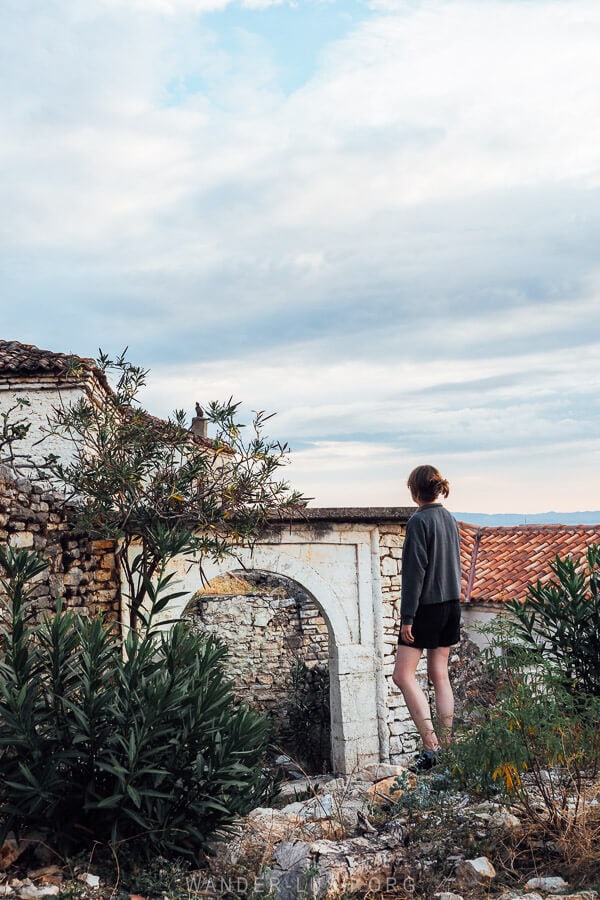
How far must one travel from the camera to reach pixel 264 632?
15281 millimetres

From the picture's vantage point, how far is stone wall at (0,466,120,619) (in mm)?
8969

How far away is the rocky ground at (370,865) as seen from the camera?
438 cm

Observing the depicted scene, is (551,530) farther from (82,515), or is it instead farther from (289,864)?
(289,864)

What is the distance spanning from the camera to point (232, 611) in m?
15.3

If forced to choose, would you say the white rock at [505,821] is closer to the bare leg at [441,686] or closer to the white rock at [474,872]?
the white rock at [474,872]

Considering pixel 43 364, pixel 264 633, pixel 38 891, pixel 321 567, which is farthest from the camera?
pixel 264 633

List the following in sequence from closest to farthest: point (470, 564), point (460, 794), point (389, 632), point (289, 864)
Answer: point (289, 864) < point (460, 794) < point (389, 632) < point (470, 564)

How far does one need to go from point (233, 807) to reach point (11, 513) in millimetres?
5014

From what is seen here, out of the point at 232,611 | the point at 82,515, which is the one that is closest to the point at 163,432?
the point at 82,515

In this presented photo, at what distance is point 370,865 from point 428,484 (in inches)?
112

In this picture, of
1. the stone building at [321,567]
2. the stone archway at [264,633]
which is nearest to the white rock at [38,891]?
the stone building at [321,567]

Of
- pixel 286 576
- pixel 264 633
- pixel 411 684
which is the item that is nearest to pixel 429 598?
pixel 411 684

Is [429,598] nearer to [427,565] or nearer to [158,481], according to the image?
[427,565]

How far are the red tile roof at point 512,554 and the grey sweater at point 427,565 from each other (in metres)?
8.39
